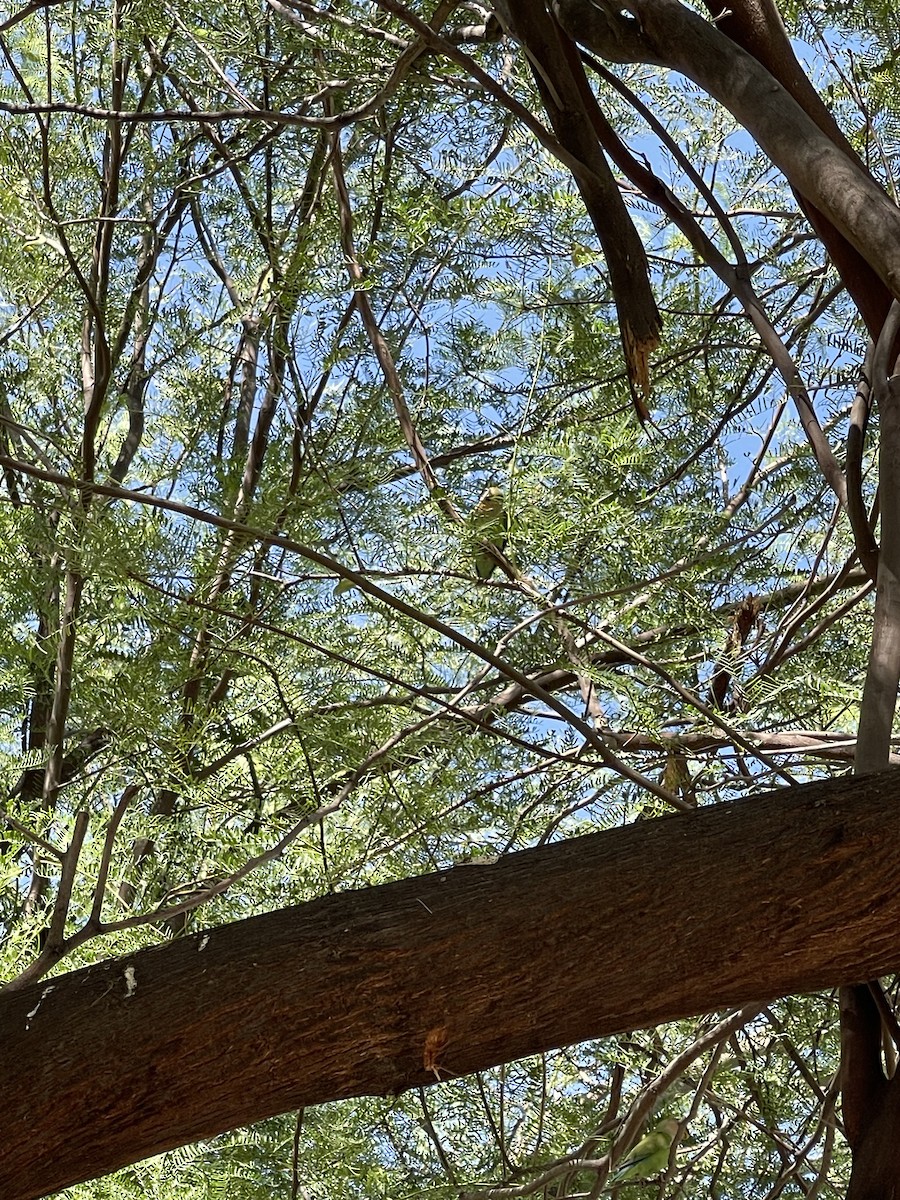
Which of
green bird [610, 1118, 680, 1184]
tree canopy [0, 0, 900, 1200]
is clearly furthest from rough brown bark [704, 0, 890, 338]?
green bird [610, 1118, 680, 1184]

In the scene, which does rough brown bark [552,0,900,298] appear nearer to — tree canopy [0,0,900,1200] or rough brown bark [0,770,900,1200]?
tree canopy [0,0,900,1200]

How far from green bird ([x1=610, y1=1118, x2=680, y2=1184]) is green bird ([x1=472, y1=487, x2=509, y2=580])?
2.59 feet

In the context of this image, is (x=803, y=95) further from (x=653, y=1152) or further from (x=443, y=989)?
(x=653, y=1152)

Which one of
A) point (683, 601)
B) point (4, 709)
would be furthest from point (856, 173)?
point (4, 709)

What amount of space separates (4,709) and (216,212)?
44.2 inches

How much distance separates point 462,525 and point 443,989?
699 millimetres

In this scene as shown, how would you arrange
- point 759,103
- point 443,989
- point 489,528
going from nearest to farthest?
1. point 443,989
2. point 759,103
3. point 489,528

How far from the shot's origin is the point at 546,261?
90.0 inches

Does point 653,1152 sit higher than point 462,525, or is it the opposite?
point 462,525

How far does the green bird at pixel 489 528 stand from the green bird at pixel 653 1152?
2.59ft

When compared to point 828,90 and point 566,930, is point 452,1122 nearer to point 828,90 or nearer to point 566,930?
point 566,930

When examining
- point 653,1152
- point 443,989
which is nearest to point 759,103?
point 443,989

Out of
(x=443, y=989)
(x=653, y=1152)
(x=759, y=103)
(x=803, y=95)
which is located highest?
(x=803, y=95)

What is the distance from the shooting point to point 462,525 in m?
1.64
